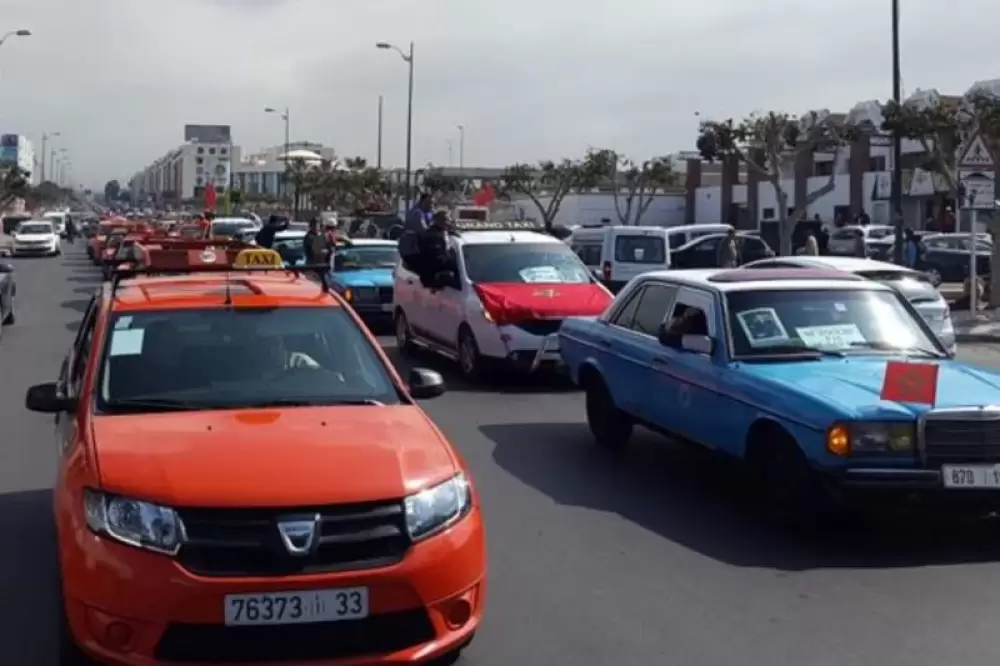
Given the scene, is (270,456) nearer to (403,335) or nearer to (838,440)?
(838,440)

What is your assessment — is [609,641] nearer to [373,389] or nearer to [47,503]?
[373,389]

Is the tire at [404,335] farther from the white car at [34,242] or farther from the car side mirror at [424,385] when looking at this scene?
the white car at [34,242]

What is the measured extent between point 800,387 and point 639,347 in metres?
→ 2.47

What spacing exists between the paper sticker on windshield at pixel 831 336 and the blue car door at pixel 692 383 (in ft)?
1.82

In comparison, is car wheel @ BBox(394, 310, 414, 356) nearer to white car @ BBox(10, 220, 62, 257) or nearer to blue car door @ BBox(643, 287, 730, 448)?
blue car door @ BBox(643, 287, 730, 448)

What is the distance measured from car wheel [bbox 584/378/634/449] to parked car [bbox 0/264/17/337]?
40.2ft

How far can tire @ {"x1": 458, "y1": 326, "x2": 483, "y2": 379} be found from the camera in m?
16.1

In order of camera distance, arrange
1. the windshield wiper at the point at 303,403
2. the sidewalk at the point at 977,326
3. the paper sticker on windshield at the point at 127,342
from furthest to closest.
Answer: the sidewalk at the point at 977,326, the paper sticker on windshield at the point at 127,342, the windshield wiper at the point at 303,403

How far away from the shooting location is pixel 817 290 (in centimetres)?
984

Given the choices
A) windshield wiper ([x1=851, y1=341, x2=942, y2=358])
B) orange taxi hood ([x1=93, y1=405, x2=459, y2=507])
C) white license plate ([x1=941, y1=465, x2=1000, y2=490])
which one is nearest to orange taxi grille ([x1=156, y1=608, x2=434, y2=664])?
orange taxi hood ([x1=93, y1=405, x2=459, y2=507])

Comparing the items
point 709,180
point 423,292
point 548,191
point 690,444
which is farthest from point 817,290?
point 709,180

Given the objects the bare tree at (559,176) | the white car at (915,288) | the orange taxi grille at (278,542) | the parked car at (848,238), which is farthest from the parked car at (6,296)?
the bare tree at (559,176)

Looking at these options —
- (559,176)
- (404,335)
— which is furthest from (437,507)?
(559,176)

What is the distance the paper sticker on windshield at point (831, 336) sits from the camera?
945 centimetres
